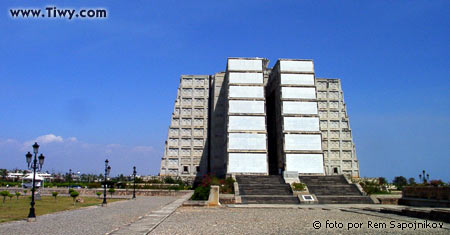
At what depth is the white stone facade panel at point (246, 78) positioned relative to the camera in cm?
3941

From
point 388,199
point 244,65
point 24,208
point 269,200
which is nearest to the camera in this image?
point 24,208

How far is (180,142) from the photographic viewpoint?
4547 cm

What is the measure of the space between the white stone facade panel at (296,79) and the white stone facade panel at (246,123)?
4.98 meters

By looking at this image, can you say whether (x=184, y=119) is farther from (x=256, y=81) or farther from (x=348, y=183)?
(x=348, y=183)

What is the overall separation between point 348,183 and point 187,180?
67.2ft

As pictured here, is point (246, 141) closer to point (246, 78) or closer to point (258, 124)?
point (258, 124)

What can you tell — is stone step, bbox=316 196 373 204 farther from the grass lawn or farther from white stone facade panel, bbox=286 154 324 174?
the grass lawn

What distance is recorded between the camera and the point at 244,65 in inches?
1591

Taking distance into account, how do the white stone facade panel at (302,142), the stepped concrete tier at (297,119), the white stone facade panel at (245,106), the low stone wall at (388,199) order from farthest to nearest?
the white stone facade panel at (245,106) → the white stone facade panel at (302,142) → the stepped concrete tier at (297,119) → the low stone wall at (388,199)

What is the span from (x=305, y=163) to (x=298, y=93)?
778 cm

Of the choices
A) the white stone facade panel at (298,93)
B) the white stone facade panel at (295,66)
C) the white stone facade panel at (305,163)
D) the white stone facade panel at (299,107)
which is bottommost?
the white stone facade panel at (305,163)

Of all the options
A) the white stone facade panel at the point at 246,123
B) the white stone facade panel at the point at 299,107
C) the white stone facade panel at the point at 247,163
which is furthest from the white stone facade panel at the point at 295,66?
the white stone facade panel at the point at 247,163

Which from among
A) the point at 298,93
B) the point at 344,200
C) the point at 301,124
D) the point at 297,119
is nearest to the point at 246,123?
the point at 297,119

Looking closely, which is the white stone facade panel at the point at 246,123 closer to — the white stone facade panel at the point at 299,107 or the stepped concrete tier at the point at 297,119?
the stepped concrete tier at the point at 297,119
